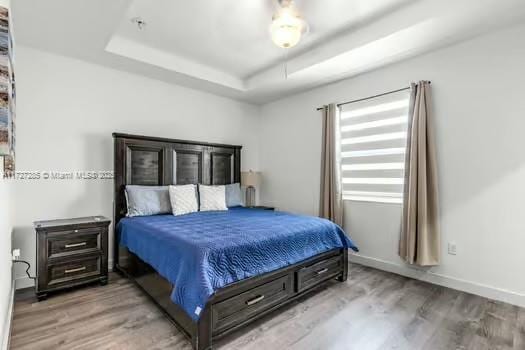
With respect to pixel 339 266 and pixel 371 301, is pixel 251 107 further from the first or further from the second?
pixel 371 301

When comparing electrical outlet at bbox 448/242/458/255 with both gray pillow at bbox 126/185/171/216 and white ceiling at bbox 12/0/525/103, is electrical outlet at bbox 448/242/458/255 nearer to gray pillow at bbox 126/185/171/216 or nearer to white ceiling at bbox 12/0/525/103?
white ceiling at bbox 12/0/525/103

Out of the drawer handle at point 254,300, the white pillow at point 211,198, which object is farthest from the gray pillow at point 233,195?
the drawer handle at point 254,300

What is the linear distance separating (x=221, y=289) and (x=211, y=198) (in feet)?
6.46

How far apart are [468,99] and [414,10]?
1084 mm

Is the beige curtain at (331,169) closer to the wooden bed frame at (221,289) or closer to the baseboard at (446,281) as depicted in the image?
the baseboard at (446,281)

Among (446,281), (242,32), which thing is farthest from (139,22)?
(446,281)

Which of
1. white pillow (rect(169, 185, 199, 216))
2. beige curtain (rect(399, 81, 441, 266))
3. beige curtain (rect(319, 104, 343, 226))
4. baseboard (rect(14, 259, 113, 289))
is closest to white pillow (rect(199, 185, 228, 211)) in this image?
white pillow (rect(169, 185, 199, 216))

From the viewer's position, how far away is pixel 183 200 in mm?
3387

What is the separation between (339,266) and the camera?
9.56 feet

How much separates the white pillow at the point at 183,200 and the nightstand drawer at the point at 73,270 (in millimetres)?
960

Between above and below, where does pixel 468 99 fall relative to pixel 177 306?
above

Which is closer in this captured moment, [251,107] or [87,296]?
[87,296]

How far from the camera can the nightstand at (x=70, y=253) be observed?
2.45 m

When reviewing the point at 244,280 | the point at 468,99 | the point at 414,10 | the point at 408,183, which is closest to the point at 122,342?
the point at 244,280
